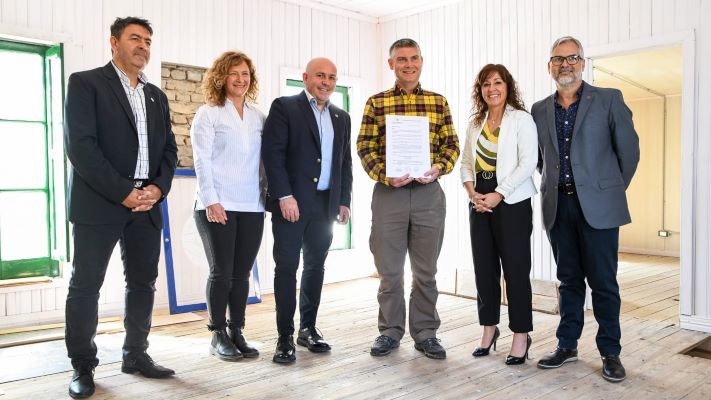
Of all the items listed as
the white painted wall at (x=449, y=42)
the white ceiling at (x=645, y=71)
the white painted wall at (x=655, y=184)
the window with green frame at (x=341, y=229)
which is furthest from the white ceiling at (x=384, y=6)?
the white painted wall at (x=655, y=184)

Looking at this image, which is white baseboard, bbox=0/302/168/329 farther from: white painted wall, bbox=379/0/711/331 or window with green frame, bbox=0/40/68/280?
white painted wall, bbox=379/0/711/331

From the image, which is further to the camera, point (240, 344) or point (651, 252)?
point (651, 252)

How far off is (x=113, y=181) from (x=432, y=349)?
1.85 metres

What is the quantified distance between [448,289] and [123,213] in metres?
3.29

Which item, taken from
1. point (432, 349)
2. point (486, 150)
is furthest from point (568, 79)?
point (432, 349)

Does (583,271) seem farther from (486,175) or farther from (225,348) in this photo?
(225,348)

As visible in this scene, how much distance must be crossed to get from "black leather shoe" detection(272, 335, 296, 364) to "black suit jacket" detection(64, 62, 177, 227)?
1.05 meters

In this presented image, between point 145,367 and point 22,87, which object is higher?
point 22,87

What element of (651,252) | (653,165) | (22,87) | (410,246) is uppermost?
(22,87)

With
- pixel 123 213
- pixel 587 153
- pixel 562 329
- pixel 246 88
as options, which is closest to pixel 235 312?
pixel 123 213

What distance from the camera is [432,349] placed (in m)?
3.17

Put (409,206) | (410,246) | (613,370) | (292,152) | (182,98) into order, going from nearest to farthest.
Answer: (613,370)
(292,152)
(409,206)
(410,246)
(182,98)

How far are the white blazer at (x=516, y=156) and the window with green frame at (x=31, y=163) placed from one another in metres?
3.02

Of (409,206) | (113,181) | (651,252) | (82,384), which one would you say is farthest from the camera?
(651,252)
